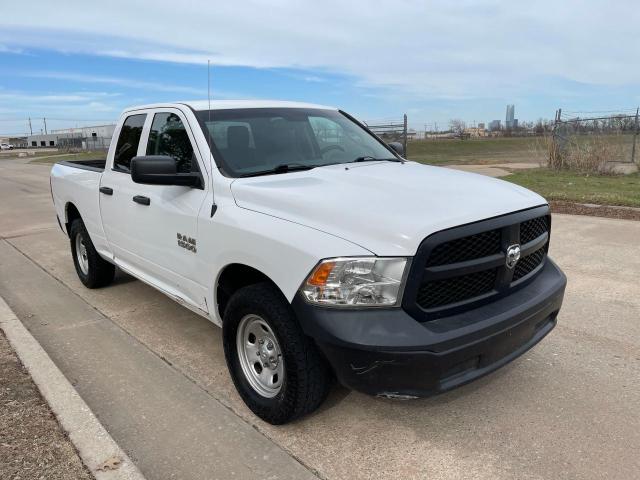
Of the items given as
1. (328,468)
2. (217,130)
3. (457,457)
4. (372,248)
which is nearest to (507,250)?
(372,248)

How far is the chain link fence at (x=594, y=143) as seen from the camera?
601 inches

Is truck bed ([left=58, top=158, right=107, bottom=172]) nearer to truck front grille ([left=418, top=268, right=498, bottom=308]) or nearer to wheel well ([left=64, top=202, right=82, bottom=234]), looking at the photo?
wheel well ([left=64, top=202, right=82, bottom=234])

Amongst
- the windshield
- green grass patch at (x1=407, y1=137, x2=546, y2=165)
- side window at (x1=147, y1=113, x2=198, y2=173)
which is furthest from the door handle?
green grass patch at (x1=407, y1=137, x2=546, y2=165)

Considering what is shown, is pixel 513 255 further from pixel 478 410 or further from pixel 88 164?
pixel 88 164

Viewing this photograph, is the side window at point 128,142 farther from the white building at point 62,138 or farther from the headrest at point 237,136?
the white building at point 62,138

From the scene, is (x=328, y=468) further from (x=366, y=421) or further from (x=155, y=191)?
(x=155, y=191)

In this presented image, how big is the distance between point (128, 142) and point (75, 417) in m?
2.54

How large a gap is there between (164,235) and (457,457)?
2467 millimetres

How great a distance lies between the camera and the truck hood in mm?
2635

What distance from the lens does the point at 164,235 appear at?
3.96 meters

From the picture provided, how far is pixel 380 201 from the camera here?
114 inches

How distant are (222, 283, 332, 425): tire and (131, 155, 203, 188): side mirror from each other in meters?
0.89

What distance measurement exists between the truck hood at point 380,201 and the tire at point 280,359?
0.48m

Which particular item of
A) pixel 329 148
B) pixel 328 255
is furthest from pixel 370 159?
pixel 328 255
